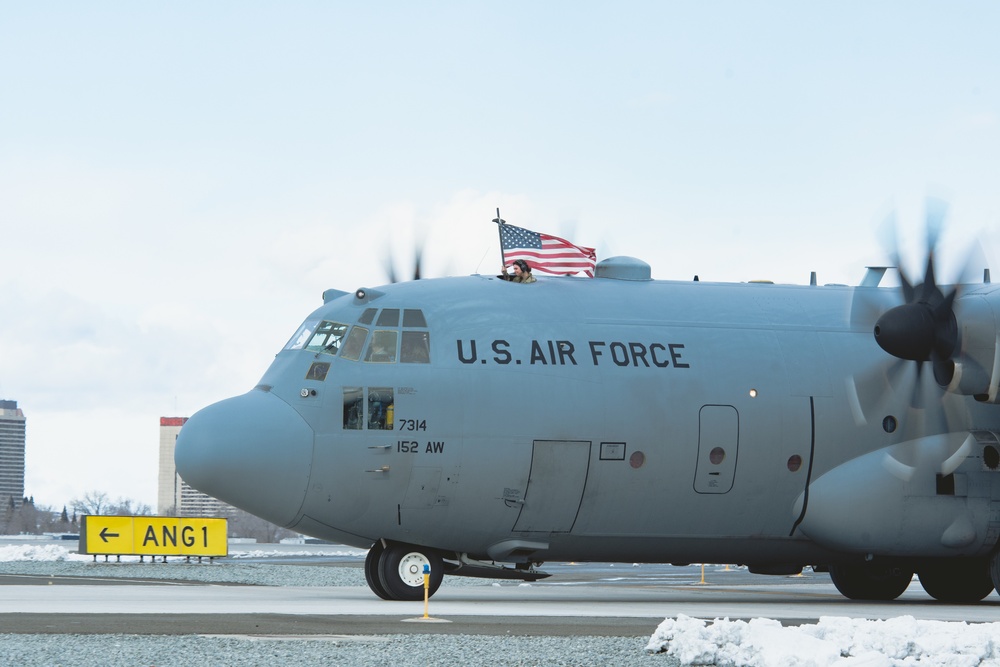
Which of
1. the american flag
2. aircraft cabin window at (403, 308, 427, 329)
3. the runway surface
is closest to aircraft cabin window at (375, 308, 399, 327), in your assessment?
aircraft cabin window at (403, 308, 427, 329)

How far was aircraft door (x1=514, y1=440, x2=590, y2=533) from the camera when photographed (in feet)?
73.8

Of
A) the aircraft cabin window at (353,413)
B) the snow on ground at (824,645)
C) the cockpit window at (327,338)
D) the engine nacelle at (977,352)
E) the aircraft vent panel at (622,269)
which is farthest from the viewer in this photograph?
the aircraft vent panel at (622,269)

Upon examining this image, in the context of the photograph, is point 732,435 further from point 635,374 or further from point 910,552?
point 910,552

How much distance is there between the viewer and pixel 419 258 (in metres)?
25.6

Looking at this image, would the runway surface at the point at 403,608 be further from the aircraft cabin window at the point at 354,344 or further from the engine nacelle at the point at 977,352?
the aircraft cabin window at the point at 354,344

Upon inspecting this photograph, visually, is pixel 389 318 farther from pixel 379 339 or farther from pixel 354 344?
pixel 354 344

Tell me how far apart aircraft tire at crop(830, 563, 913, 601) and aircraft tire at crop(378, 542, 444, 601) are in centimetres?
877

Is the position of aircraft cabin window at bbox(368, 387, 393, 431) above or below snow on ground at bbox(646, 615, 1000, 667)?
above

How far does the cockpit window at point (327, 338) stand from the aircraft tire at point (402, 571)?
351 cm

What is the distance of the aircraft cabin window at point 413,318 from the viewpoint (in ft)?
74.5

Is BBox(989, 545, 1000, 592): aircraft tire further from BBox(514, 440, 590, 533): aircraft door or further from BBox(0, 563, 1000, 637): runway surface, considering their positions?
BBox(514, 440, 590, 533): aircraft door

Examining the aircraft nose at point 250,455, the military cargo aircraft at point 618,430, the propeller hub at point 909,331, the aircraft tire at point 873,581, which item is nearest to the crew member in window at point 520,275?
the military cargo aircraft at point 618,430

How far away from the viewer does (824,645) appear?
12797 millimetres

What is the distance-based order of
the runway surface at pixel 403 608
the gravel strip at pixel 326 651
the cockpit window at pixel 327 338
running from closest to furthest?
the gravel strip at pixel 326 651
the runway surface at pixel 403 608
the cockpit window at pixel 327 338
